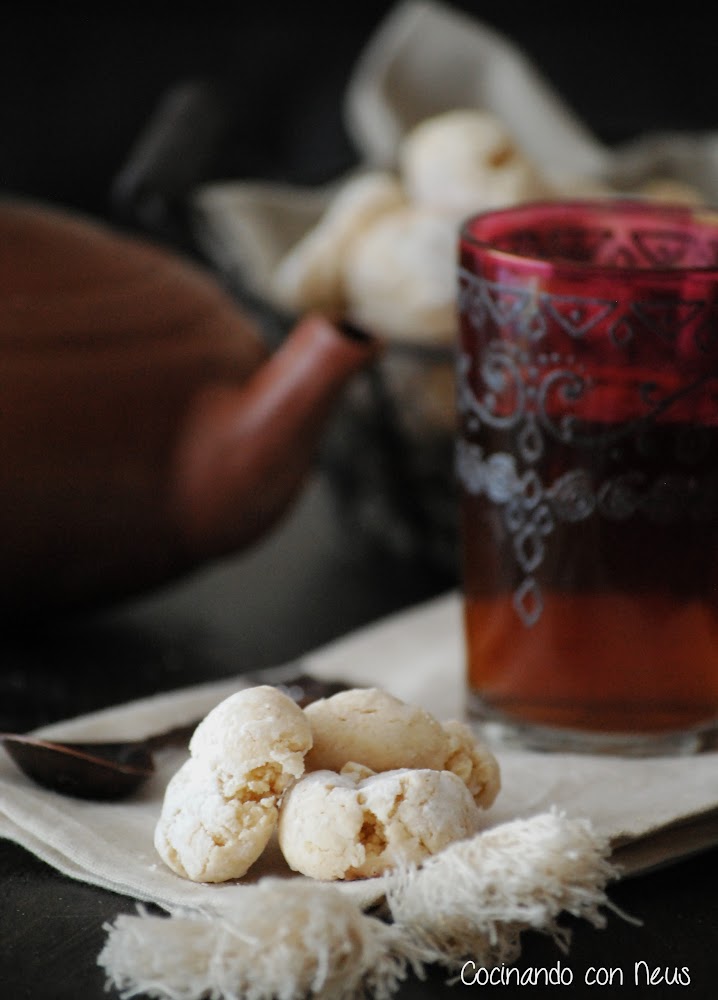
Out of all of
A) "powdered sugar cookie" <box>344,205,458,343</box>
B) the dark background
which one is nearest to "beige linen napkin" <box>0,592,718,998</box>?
"powdered sugar cookie" <box>344,205,458,343</box>

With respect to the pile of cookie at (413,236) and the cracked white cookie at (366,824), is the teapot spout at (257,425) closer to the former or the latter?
the pile of cookie at (413,236)

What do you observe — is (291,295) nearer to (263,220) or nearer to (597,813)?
(263,220)

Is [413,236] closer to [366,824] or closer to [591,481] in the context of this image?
[591,481]

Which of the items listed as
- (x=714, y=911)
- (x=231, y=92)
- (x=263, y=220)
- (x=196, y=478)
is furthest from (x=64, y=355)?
(x=231, y=92)

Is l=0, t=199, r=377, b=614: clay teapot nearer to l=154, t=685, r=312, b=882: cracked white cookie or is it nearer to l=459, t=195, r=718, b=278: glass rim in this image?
l=459, t=195, r=718, b=278: glass rim

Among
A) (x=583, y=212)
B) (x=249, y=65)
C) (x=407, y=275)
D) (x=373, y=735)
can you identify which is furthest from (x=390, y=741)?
(x=249, y=65)

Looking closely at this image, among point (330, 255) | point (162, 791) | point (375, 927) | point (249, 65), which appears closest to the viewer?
point (375, 927)

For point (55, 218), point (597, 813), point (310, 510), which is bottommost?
point (310, 510)
